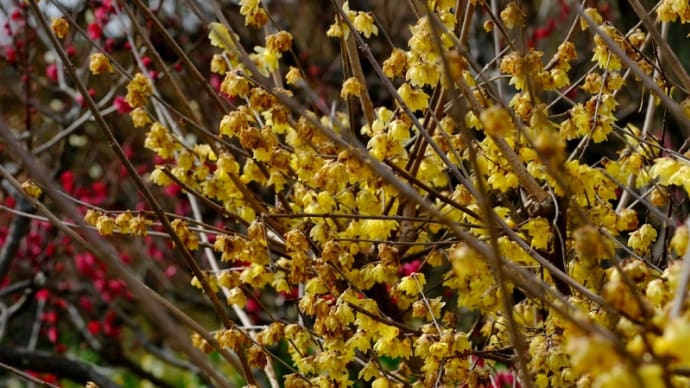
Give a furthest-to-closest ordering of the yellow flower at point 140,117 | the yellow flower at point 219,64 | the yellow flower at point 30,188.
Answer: the yellow flower at point 219,64
the yellow flower at point 140,117
the yellow flower at point 30,188

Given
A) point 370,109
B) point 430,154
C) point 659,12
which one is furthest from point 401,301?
point 659,12

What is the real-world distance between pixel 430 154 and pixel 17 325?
595 cm

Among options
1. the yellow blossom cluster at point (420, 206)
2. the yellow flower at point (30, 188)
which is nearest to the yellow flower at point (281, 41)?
the yellow blossom cluster at point (420, 206)

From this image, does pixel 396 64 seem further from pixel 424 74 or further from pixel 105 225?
pixel 105 225

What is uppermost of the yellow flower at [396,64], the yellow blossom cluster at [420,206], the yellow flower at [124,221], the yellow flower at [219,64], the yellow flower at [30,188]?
the yellow flower at [219,64]

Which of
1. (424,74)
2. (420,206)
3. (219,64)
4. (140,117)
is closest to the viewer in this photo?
(420,206)

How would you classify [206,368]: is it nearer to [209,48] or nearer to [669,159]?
[669,159]

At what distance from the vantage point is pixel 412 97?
2.36 m

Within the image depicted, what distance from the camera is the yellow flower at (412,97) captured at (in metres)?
2.35

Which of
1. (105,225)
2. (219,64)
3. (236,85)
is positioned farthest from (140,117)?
(236,85)

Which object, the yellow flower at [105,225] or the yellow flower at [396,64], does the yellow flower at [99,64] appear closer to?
the yellow flower at [105,225]

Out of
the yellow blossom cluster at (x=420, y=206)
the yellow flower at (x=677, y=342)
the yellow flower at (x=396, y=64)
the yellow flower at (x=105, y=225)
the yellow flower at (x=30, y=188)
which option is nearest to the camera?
the yellow flower at (x=677, y=342)

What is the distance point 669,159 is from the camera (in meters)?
2.05

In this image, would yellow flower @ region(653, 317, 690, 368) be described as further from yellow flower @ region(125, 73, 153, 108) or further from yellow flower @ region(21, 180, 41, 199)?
yellow flower @ region(21, 180, 41, 199)
